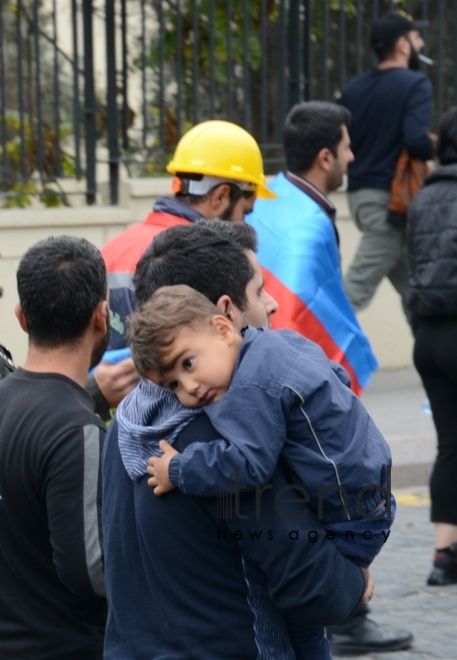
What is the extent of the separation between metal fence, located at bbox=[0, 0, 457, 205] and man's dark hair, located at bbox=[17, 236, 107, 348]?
5491mm

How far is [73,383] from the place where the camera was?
2.62 metres

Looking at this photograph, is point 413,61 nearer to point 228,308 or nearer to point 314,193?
point 314,193

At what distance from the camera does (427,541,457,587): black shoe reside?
514 cm

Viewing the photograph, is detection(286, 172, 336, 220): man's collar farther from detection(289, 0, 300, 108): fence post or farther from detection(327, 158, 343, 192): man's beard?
detection(289, 0, 300, 108): fence post

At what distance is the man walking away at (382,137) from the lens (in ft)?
26.2

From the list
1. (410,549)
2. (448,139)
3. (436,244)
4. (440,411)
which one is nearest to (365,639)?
(440,411)

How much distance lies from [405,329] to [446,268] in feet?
13.2

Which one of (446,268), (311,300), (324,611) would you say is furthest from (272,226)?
(324,611)

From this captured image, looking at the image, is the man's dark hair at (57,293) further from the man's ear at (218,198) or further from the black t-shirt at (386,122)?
the black t-shirt at (386,122)

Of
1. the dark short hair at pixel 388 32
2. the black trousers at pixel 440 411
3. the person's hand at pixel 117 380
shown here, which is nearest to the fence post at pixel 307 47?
the dark short hair at pixel 388 32

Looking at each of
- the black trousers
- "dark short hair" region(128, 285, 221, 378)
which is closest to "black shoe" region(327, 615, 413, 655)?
the black trousers

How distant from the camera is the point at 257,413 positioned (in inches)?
79.9

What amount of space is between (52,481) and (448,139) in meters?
3.12

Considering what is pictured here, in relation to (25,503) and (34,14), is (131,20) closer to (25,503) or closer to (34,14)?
(34,14)
